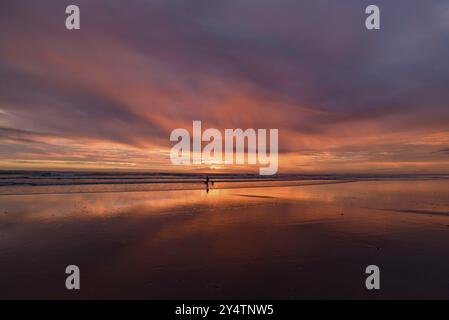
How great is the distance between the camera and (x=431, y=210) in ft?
59.6

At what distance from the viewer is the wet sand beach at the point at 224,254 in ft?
23.3

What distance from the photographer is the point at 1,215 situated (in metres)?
16.2

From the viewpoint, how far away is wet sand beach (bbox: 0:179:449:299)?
7102 millimetres

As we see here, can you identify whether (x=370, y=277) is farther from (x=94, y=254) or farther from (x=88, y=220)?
(x=88, y=220)

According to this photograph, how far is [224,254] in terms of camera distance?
9.67m

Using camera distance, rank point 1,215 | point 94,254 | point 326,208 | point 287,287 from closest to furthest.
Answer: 1. point 287,287
2. point 94,254
3. point 1,215
4. point 326,208
